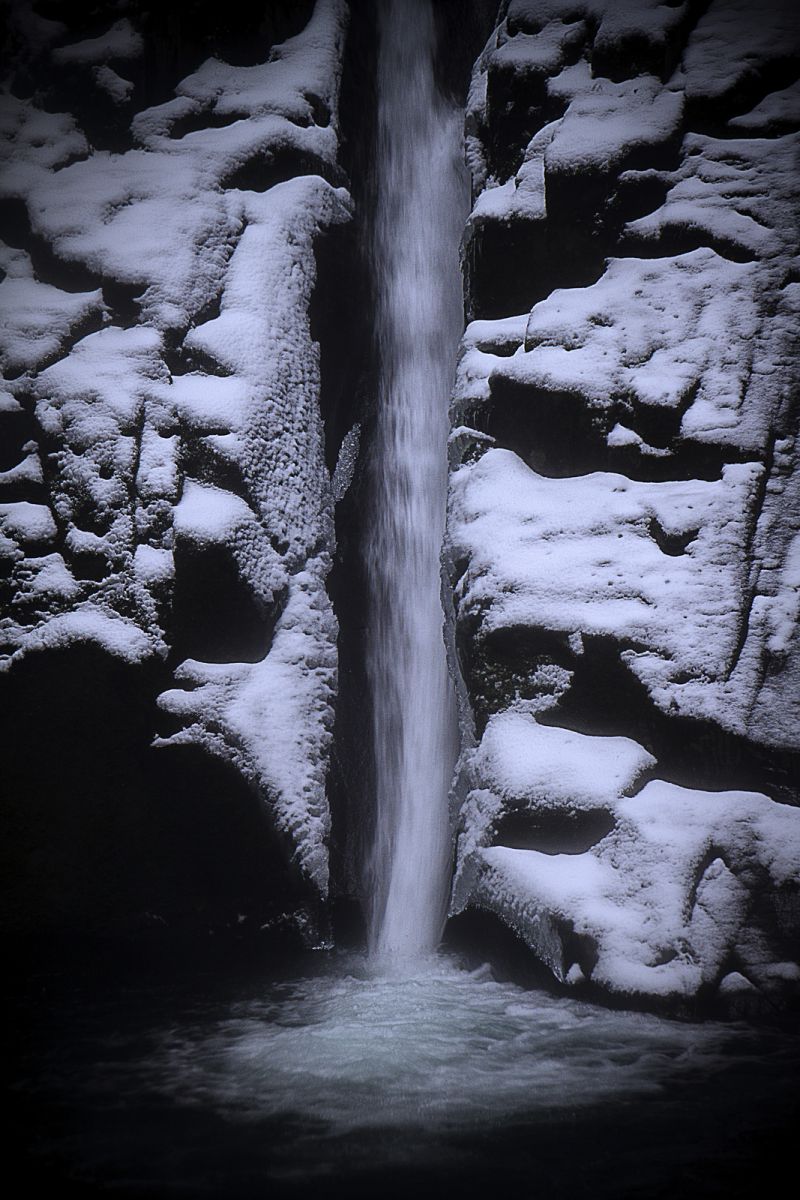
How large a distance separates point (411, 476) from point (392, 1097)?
11.9 feet

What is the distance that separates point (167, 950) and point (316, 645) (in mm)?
1556

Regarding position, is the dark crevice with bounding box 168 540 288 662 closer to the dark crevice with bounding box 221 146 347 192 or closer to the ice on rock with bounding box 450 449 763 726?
the ice on rock with bounding box 450 449 763 726

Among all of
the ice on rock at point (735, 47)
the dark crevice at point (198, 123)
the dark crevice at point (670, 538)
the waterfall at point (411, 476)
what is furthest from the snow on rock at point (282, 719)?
the ice on rock at point (735, 47)

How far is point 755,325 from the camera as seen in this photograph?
3.76 metres

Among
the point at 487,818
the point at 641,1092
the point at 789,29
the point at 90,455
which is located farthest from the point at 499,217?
the point at 641,1092

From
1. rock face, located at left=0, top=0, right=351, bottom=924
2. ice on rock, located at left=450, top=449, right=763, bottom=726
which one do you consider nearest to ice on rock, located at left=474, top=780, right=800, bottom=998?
ice on rock, located at left=450, top=449, right=763, bottom=726

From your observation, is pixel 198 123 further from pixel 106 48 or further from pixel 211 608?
pixel 211 608

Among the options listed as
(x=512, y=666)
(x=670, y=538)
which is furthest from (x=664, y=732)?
(x=670, y=538)

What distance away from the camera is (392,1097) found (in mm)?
2193

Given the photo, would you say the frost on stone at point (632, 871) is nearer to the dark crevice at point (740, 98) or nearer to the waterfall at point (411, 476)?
the waterfall at point (411, 476)

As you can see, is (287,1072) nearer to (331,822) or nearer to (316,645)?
(331,822)

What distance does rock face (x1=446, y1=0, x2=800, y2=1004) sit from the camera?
310 cm

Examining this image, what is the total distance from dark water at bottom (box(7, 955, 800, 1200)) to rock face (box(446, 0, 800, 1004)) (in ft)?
1.63

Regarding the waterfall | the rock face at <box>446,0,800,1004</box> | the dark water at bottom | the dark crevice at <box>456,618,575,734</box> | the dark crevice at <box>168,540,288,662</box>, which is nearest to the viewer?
the dark water at bottom
